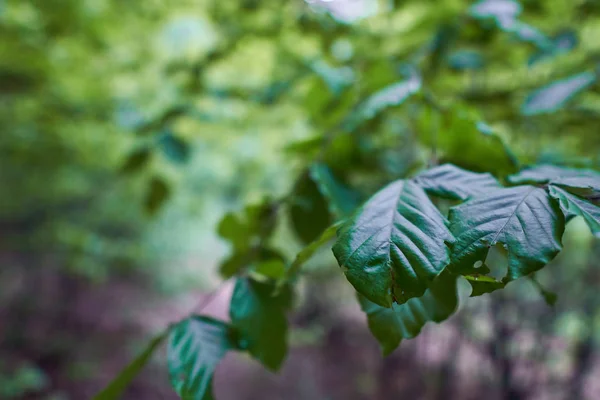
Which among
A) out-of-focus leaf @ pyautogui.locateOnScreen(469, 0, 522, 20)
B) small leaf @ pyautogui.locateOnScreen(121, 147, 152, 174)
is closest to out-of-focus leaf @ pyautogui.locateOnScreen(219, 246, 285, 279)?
small leaf @ pyautogui.locateOnScreen(121, 147, 152, 174)

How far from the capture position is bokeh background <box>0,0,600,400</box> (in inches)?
48.4

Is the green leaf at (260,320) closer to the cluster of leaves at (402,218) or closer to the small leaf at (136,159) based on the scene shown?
the cluster of leaves at (402,218)

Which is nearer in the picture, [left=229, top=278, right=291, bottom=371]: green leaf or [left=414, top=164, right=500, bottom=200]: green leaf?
[left=414, top=164, right=500, bottom=200]: green leaf

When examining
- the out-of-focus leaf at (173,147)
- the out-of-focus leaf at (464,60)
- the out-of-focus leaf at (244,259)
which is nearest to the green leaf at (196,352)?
the out-of-focus leaf at (244,259)

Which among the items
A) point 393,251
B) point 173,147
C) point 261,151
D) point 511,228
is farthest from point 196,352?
point 261,151

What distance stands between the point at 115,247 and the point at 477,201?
443 cm

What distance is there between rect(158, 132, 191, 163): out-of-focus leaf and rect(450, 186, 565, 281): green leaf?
3.29 feet

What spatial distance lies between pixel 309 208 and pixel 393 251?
0.44m

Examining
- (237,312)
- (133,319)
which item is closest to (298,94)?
(237,312)

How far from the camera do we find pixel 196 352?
2.01 feet

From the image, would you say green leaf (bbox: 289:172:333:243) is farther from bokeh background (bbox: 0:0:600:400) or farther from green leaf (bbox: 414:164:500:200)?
green leaf (bbox: 414:164:500:200)

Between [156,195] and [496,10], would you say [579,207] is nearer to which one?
[496,10]

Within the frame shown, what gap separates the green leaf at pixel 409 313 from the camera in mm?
515

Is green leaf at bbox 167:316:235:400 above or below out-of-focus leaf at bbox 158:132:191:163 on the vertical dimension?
below
